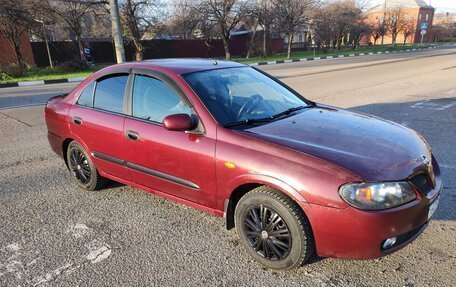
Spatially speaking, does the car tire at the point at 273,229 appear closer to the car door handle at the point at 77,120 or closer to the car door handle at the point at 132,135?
the car door handle at the point at 132,135

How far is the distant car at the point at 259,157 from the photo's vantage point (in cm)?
232

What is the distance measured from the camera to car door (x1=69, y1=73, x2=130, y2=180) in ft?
11.7

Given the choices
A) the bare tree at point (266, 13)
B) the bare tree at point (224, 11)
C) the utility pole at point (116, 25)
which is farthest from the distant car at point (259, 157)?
the bare tree at point (266, 13)

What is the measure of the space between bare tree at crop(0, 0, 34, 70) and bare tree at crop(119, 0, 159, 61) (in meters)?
7.34

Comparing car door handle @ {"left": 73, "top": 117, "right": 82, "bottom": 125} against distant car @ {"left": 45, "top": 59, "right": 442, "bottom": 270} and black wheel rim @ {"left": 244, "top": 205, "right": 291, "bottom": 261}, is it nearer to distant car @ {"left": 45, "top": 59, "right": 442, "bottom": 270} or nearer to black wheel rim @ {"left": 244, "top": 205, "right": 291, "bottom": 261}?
distant car @ {"left": 45, "top": 59, "right": 442, "bottom": 270}

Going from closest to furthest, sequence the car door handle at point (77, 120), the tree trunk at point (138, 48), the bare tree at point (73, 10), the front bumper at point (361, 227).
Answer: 1. the front bumper at point (361, 227)
2. the car door handle at point (77, 120)
3. the bare tree at point (73, 10)
4. the tree trunk at point (138, 48)

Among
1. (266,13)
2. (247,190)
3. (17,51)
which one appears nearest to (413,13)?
(266,13)

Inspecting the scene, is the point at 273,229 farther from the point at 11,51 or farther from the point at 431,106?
the point at 11,51

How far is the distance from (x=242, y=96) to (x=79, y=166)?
218 centimetres

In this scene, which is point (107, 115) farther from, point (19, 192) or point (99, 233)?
point (19, 192)

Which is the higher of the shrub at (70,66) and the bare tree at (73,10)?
the bare tree at (73,10)

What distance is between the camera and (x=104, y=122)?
365 cm

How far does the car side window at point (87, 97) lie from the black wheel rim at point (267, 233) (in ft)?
7.65

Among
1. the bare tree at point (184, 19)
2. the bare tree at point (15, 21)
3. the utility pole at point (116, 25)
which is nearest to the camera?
the utility pole at point (116, 25)
